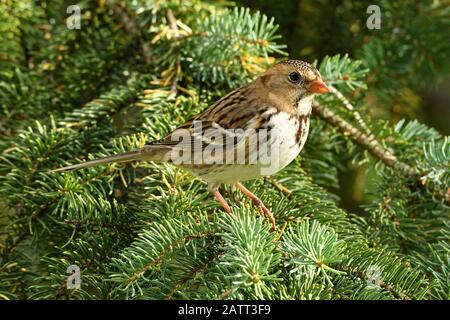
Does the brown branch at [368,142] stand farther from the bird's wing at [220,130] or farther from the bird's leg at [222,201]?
the bird's leg at [222,201]

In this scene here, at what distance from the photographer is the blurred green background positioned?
313 cm

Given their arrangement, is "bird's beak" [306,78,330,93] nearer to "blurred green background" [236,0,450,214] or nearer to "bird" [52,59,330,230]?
"bird" [52,59,330,230]

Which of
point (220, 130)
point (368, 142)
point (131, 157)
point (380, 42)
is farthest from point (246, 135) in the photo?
point (380, 42)

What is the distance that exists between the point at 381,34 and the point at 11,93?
5.61ft

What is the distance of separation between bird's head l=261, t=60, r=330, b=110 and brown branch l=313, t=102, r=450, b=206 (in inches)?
11.9

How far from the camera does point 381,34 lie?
3.20 meters

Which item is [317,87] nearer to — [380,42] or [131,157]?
[131,157]

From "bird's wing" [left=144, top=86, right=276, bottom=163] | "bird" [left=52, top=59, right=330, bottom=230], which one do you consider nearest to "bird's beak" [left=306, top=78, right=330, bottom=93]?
"bird" [left=52, top=59, right=330, bottom=230]

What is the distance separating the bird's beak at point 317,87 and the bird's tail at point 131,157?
1.85 feet

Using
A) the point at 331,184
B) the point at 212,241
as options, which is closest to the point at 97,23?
the point at 331,184
